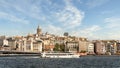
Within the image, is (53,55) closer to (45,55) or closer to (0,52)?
(45,55)

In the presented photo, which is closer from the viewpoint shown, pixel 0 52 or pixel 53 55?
pixel 53 55

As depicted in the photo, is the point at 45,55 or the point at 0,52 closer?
the point at 45,55

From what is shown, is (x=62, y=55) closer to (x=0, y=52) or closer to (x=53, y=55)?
(x=53, y=55)

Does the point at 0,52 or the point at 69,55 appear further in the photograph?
the point at 0,52

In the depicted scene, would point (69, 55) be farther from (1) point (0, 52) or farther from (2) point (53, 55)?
(1) point (0, 52)

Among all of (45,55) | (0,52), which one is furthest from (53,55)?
(0,52)

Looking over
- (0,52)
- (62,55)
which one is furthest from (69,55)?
(0,52)

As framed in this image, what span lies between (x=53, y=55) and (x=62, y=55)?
3.97m

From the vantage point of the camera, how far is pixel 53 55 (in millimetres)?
150375

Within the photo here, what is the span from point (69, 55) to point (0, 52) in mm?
60263

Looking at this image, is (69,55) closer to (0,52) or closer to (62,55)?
(62,55)

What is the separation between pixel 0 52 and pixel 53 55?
5796 centimetres

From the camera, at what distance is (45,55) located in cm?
14912

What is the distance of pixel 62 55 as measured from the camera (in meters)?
152
